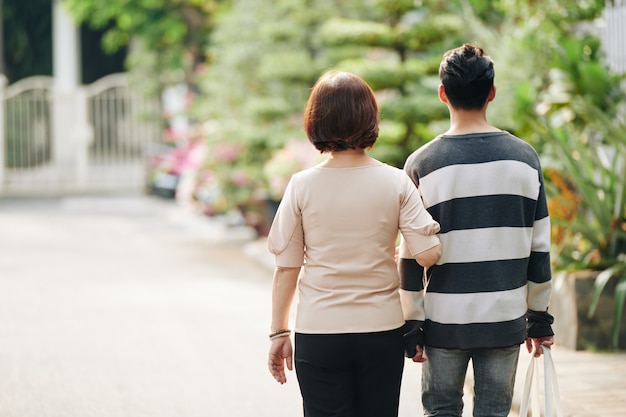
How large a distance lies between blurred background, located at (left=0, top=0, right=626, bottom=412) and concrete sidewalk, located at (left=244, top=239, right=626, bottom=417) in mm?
270

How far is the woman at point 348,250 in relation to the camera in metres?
3.76

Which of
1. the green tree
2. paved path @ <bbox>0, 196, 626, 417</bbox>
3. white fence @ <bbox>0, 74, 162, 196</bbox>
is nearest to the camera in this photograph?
paved path @ <bbox>0, 196, 626, 417</bbox>

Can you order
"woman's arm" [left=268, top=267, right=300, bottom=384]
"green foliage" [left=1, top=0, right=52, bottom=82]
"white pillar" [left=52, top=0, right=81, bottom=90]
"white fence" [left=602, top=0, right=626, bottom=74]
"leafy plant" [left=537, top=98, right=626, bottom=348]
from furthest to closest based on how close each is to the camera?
"green foliage" [left=1, top=0, right=52, bottom=82]
"white pillar" [left=52, top=0, right=81, bottom=90]
"white fence" [left=602, top=0, right=626, bottom=74]
"leafy plant" [left=537, top=98, right=626, bottom=348]
"woman's arm" [left=268, top=267, right=300, bottom=384]

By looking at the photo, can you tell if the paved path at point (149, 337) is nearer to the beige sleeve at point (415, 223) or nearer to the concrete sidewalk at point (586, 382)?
the concrete sidewalk at point (586, 382)

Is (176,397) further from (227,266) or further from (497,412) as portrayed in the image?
(227,266)

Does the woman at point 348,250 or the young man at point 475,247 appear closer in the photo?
the woman at point 348,250

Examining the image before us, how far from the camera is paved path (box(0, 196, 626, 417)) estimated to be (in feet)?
20.9

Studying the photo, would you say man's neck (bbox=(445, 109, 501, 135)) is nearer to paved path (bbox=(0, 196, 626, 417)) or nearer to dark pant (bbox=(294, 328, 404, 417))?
dark pant (bbox=(294, 328, 404, 417))

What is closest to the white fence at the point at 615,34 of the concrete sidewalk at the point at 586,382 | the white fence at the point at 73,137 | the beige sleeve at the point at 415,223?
the concrete sidewalk at the point at 586,382

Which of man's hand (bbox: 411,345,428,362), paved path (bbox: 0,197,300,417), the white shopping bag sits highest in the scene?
man's hand (bbox: 411,345,428,362)

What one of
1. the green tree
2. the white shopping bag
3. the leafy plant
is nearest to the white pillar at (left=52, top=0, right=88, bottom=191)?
the green tree

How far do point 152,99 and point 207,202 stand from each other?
916 centimetres

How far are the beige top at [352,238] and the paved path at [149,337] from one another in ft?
7.41

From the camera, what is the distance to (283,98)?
1591 cm
